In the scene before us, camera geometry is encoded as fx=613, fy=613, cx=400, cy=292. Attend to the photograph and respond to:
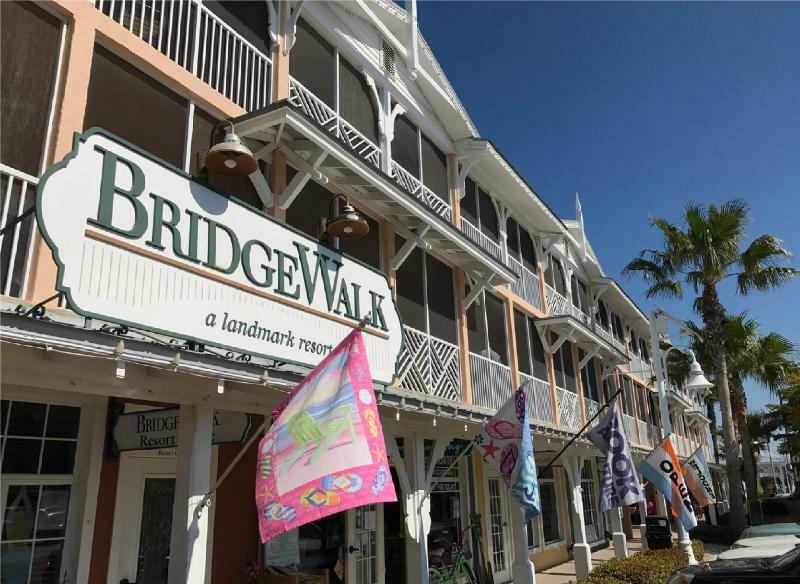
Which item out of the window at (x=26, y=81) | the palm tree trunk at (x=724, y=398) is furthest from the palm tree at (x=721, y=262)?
the window at (x=26, y=81)

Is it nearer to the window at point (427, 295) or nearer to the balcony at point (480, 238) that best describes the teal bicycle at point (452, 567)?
the window at point (427, 295)

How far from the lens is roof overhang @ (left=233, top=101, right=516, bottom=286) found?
7.80 m

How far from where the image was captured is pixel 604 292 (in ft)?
78.5

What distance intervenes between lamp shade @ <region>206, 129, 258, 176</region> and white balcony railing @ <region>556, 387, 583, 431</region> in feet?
40.3

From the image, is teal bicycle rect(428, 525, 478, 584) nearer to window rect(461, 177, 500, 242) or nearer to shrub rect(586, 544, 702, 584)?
shrub rect(586, 544, 702, 584)

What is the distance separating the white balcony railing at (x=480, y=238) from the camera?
45.8 ft

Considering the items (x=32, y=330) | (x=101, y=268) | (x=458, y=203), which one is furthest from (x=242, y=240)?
(x=458, y=203)

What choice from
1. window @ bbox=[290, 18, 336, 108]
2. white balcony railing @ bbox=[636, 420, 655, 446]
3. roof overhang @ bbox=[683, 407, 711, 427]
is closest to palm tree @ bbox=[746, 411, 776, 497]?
roof overhang @ bbox=[683, 407, 711, 427]

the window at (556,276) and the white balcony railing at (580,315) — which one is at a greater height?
the window at (556,276)

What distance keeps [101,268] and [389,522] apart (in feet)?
26.0

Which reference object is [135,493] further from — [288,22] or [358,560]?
[288,22]

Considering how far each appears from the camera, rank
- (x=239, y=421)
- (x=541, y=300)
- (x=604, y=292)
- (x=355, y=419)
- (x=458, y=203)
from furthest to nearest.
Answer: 1. (x=604, y=292)
2. (x=541, y=300)
3. (x=458, y=203)
4. (x=239, y=421)
5. (x=355, y=419)

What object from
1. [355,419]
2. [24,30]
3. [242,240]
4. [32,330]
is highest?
[24,30]

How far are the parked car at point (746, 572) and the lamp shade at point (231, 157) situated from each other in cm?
638
